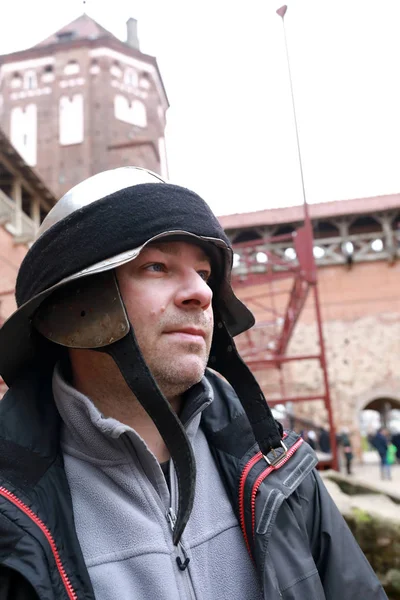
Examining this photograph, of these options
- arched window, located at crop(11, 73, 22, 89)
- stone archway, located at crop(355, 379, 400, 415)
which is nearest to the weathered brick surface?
stone archway, located at crop(355, 379, 400, 415)

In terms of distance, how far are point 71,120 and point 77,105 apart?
2.30ft

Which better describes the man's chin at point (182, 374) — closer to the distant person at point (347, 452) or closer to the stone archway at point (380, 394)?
the distant person at point (347, 452)

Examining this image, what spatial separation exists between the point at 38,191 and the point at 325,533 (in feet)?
45.2

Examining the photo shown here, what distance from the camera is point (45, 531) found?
1007mm

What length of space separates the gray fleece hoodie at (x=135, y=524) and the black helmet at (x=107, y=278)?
0.13 meters

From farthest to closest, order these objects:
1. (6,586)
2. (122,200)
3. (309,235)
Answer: (309,235) → (122,200) → (6,586)

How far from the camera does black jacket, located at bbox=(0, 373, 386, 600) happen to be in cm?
97

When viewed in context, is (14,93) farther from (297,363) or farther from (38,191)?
(297,363)

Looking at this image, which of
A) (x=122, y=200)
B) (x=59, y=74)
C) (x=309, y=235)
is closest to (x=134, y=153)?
(x=59, y=74)

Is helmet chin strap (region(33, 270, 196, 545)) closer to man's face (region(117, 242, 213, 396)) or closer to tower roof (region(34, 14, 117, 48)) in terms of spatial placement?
man's face (region(117, 242, 213, 396))

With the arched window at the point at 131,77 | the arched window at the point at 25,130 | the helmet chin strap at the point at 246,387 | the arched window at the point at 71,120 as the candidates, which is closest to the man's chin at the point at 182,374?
the helmet chin strap at the point at 246,387

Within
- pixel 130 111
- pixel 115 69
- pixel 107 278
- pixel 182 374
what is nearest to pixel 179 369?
pixel 182 374

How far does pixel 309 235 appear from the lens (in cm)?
739

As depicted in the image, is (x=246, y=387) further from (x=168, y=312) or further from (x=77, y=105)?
(x=77, y=105)
